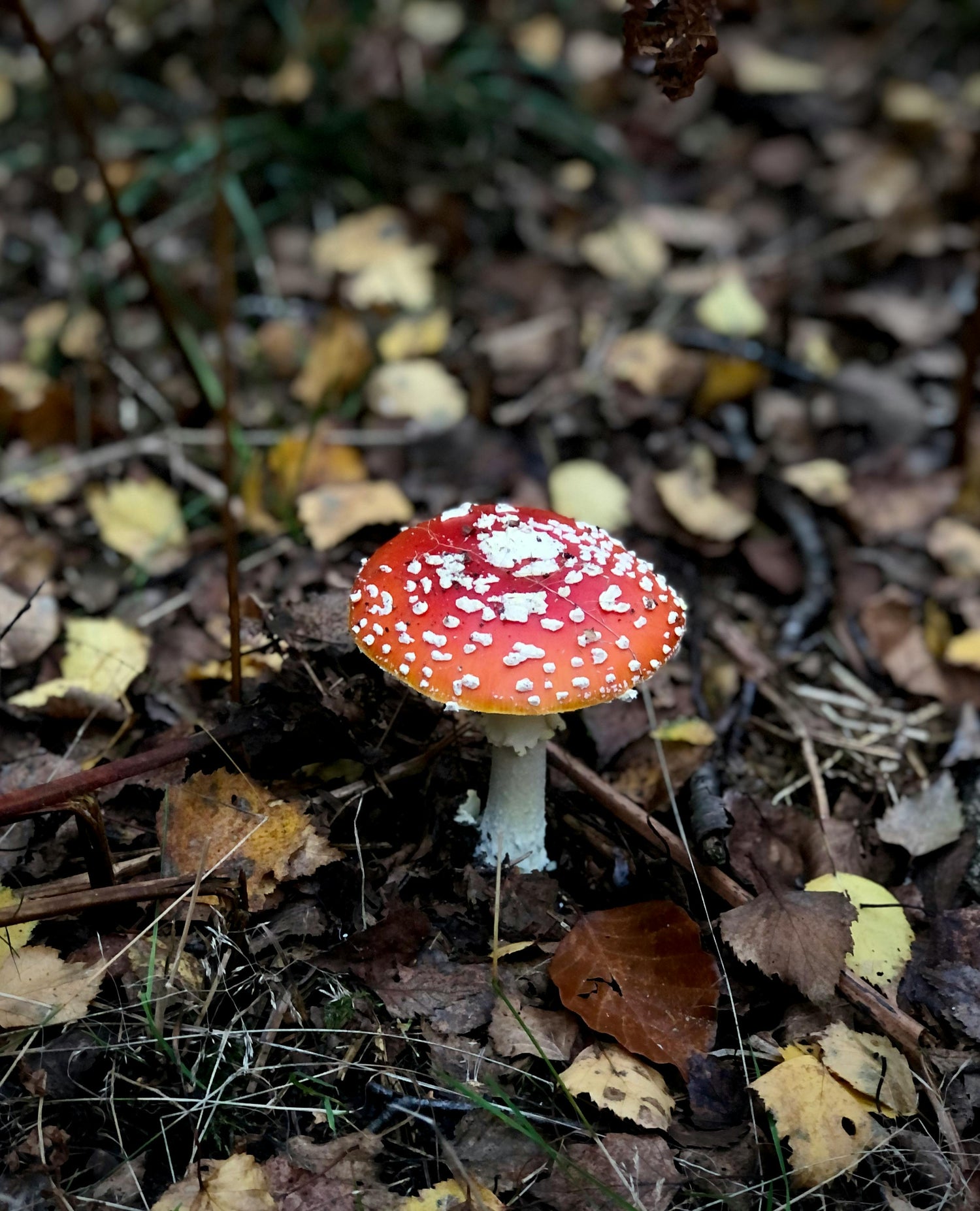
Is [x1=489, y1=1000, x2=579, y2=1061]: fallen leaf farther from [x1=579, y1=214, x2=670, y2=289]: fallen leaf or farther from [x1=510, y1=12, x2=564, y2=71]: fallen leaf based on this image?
Result: [x1=510, y1=12, x2=564, y2=71]: fallen leaf

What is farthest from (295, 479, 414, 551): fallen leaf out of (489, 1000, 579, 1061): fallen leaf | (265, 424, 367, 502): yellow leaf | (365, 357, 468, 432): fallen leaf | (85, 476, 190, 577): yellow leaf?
(489, 1000, 579, 1061): fallen leaf

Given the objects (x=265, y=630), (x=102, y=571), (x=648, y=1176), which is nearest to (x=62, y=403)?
(x=102, y=571)

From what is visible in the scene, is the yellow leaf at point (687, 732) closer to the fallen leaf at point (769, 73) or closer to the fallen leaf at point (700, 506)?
the fallen leaf at point (700, 506)

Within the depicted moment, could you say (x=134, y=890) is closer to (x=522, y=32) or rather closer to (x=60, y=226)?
(x=60, y=226)

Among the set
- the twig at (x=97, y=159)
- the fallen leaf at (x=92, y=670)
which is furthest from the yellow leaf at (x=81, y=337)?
the fallen leaf at (x=92, y=670)

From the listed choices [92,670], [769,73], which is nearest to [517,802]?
[92,670]

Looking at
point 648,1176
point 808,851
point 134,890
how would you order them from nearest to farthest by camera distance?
point 648,1176 → point 134,890 → point 808,851

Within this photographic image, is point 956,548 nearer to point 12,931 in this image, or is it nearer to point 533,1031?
point 533,1031
